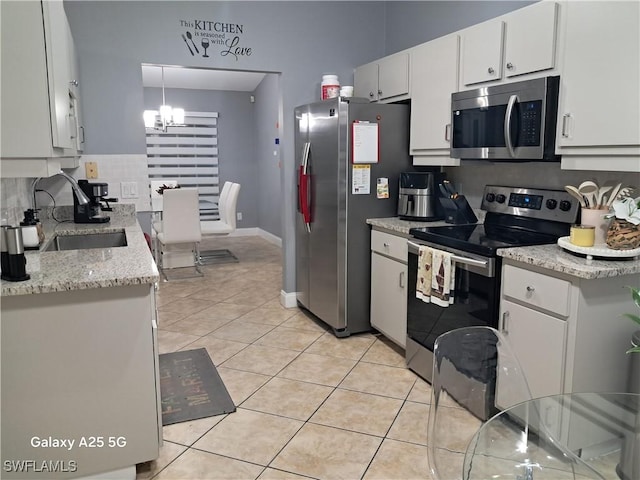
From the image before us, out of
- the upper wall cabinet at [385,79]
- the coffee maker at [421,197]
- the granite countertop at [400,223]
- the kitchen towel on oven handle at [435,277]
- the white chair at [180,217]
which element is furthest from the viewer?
the white chair at [180,217]

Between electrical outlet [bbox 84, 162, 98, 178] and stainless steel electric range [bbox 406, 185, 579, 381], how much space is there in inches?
96.4

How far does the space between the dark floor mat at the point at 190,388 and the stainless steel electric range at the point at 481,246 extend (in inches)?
46.4

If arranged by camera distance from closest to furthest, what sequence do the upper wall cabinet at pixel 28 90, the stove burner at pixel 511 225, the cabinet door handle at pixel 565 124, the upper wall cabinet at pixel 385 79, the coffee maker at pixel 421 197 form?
the upper wall cabinet at pixel 28 90, the cabinet door handle at pixel 565 124, the stove burner at pixel 511 225, the coffee maker at pixel 421 197, the upper wall cabinet at pixel 385 79

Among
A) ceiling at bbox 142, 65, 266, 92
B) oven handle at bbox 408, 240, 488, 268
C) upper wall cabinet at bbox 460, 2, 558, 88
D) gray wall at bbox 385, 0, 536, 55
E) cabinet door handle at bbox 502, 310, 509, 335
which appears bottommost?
cabinet door handle at bbox 502, 310, 509, 335

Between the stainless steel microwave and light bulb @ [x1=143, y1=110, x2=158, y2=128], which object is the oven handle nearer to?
the stainless steel microwave

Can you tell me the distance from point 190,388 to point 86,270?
1196mm

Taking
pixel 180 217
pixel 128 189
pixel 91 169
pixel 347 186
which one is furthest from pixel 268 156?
pixel 347 186

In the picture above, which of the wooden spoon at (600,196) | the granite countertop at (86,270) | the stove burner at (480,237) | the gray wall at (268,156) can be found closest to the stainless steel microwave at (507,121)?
the wooden spoon at (600,196)

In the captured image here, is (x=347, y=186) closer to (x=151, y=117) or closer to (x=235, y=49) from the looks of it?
(x=235, y=49)

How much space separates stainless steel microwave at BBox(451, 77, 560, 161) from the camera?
2381mm

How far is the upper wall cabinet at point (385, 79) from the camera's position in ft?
11.5

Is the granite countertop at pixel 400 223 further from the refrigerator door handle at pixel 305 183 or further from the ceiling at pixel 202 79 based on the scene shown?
the ceiling at pixel 202 79

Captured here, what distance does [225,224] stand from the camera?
6.42m

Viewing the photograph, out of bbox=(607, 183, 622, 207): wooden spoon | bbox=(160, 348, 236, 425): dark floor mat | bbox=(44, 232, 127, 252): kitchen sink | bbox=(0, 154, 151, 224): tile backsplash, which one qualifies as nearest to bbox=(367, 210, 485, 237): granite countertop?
bbox=(607, 183, 622, 207): wooden spoon
